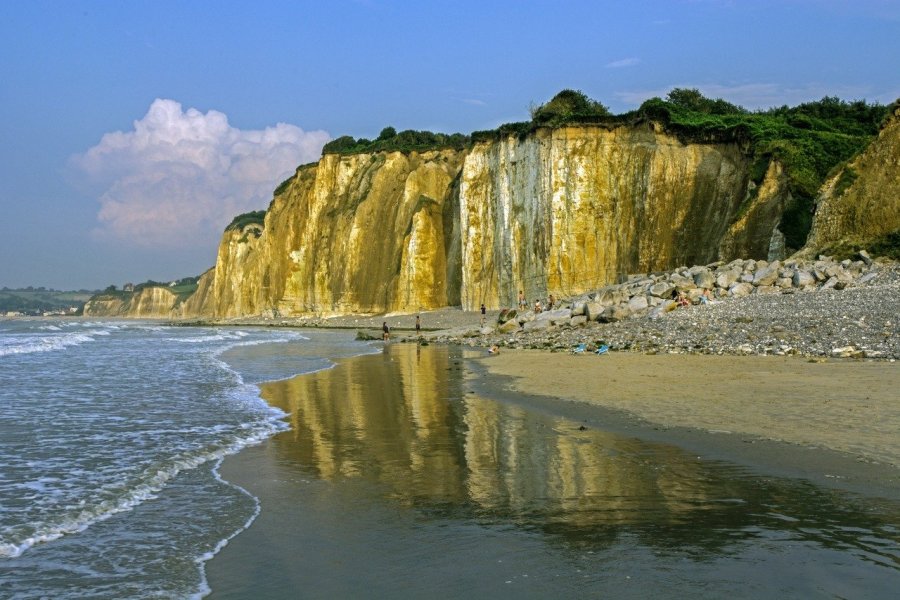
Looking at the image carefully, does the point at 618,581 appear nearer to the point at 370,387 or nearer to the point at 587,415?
the point at 587,415

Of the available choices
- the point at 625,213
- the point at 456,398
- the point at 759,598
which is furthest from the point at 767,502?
the point at 625,213

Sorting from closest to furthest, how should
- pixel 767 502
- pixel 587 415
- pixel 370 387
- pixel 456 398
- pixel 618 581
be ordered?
pixel 618 581, pixel 767 502, pixel 587 415, pixel 456 398, pixel 370 387

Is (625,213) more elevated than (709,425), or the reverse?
(625,213)

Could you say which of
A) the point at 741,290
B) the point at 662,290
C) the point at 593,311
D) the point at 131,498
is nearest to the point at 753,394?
the point at 131,498

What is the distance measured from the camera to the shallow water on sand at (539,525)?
14.6ft

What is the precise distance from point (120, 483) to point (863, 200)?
2445 cm

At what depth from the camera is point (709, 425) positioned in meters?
9.36

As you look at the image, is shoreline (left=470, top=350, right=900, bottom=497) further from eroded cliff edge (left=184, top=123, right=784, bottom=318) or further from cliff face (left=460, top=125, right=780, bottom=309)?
eroded cliff edge (left=184, top=123, right=784, bottom=318)

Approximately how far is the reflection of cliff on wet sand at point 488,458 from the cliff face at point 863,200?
16.9 meters

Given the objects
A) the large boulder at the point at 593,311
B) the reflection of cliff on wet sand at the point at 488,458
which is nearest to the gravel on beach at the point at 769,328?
the large boulder at the point at 593,311

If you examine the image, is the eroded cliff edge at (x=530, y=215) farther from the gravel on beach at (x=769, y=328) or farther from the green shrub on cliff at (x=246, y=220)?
the green shrub on cliff at (x=246, y=220)

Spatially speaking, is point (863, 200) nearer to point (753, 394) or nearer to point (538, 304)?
point (538, 304)

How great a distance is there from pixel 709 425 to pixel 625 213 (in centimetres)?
3090

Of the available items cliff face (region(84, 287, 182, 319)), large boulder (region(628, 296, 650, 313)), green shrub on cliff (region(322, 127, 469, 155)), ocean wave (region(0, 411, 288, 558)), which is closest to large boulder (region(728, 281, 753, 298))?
large boulder (region(628, 296, 650, 313))
